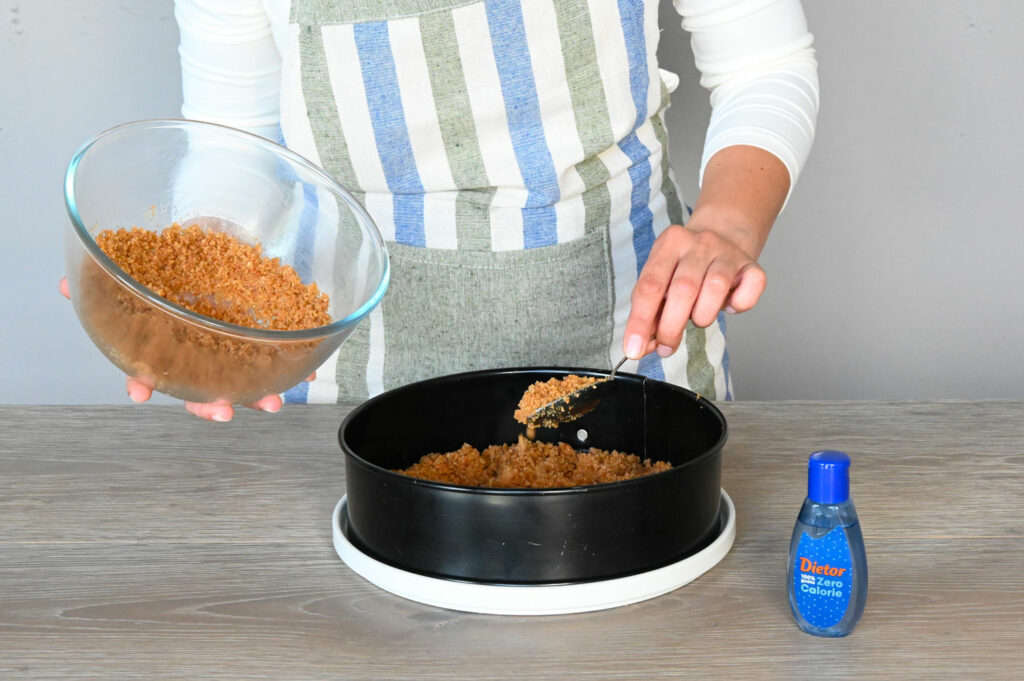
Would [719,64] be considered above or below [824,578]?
above

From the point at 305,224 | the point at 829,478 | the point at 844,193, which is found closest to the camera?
the point at 829,478

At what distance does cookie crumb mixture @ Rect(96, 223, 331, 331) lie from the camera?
0.83 meters

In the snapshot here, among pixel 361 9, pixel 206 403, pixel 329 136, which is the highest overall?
pixel 361 9

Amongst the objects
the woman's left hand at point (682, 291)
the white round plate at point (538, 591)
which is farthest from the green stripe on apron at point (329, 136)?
the white round plate at point (538, 591)

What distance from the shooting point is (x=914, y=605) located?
0.79 metres

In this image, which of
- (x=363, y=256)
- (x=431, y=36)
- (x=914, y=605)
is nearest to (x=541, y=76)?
(x=431, y=36)

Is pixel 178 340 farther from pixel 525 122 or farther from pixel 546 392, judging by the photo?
pixel 525 122

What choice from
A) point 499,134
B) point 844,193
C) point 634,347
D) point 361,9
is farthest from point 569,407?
point 844,193

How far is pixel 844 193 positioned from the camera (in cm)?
177

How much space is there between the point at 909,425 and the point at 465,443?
489 mm

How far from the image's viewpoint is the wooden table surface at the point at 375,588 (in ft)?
2.40

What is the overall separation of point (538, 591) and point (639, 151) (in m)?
0.67

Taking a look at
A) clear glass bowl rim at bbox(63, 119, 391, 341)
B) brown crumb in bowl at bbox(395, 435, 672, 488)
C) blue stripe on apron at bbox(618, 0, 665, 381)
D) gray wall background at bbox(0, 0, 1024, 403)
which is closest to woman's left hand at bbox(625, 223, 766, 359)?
brown crumb in bowl at bbox(395, 435, 672, 488)

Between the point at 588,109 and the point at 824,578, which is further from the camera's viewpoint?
the point at 588,109
